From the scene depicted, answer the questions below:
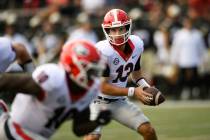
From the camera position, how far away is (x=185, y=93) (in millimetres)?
14852

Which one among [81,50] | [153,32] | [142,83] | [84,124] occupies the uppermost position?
[81,50]

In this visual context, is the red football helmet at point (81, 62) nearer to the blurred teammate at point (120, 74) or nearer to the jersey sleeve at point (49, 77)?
the jersey sleeve at point (49, 77)

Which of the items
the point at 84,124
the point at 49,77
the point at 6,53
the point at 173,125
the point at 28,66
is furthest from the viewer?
the point at 173,125

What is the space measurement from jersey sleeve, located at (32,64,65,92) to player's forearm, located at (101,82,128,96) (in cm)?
168

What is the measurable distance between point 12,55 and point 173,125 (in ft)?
16.2

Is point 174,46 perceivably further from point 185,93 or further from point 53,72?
point 53,72

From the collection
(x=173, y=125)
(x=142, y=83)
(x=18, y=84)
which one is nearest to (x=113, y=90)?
(x=142, y=83)

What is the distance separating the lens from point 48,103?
5148 mm

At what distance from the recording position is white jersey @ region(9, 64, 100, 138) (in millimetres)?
5055

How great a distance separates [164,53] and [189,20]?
0.91 meters

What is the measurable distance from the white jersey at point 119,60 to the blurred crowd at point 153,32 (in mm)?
6825

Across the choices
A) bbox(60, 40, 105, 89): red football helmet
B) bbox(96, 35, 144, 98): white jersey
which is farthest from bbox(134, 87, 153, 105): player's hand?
bbox(60, 40, 105, 89): red football helmet

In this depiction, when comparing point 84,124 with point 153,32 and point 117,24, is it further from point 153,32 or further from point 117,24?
point 153,32

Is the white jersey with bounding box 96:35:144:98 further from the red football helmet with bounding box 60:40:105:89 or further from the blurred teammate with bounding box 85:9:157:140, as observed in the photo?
the red football helmet with bounding box 60:40:105:89
